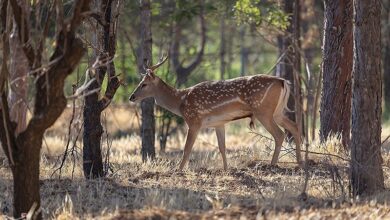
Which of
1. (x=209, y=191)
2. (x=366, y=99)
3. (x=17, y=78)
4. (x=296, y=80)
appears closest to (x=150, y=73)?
(x=296, y=80)

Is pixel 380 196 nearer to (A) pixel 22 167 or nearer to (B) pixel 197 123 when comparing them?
(A) pixel 22 167

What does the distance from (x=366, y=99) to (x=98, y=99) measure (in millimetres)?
3578

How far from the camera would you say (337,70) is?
1380 centimetres

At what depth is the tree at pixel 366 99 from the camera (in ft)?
30.8

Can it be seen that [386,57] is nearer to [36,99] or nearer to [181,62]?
[181,62]

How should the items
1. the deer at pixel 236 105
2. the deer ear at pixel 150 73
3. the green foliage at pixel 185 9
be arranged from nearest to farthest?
the deer at pixel 236 105
the deer ear at pixel 150 73
the green foliage at pixel 185 9

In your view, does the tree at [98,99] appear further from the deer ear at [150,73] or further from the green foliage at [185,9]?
the green foliage at [185,9]

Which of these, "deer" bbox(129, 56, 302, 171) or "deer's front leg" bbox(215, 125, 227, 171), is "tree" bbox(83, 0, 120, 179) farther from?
"deer's front leg" bbox(215, 125, 227, 171)

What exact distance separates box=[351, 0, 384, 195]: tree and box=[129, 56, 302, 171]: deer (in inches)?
118

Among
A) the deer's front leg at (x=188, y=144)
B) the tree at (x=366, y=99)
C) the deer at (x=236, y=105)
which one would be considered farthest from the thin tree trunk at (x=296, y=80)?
the deer's front leg at (x=188, y=144)

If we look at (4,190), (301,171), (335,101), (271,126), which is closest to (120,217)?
(4,190)

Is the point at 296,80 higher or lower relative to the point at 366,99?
higher

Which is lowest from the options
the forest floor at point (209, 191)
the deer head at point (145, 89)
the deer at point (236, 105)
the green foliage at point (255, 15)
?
the forest floor at point (209, 191)

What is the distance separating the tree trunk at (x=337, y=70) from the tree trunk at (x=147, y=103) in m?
2.88
